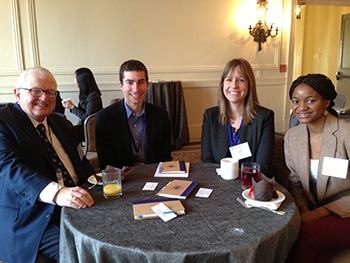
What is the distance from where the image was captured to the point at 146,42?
5.18 m

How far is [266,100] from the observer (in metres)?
5.99

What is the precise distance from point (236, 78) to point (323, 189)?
0.94 m

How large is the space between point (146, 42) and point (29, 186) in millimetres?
4215

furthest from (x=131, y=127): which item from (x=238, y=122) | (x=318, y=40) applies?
(x=318, y=40)

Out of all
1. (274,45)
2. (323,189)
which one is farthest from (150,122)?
(274,45)

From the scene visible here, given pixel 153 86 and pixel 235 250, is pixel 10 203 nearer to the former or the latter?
pixel 235 250

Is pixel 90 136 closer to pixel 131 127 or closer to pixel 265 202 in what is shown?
pixel 131 127

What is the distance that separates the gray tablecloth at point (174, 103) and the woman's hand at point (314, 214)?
3.55 metres

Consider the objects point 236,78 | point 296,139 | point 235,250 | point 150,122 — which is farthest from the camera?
point 150,122

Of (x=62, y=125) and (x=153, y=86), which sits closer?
(x=62, y=125)

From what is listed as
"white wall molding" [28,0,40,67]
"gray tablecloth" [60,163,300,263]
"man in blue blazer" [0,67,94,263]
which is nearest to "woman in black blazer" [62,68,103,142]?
"white wall molding" [28,0,40,67]

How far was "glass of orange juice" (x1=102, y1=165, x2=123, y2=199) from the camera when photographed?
1.42 m

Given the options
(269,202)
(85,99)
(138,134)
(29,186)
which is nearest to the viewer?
(269,202)

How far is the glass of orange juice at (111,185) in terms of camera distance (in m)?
1.42
